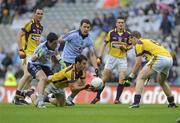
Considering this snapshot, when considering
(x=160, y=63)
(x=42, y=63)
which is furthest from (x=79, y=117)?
(x=160, y=63)

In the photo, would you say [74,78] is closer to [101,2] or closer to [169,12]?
[169,12]

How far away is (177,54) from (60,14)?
824cm

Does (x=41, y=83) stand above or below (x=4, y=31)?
below

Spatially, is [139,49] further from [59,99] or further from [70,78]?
[59,99]

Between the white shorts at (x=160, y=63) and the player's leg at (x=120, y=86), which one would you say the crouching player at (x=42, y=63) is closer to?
the white shorts at (x=160, y=63)

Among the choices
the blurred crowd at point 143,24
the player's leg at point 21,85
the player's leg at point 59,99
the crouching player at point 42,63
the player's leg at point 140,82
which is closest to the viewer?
the crouching player at point 42,63

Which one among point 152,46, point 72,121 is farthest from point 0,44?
point 72,121

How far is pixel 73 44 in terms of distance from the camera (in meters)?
18.7

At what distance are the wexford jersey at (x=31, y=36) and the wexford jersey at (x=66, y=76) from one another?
2.55 meters

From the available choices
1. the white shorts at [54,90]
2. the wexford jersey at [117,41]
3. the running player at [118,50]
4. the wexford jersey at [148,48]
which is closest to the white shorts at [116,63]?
the running player at [118,50]

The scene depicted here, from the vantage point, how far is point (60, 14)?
3378 cm

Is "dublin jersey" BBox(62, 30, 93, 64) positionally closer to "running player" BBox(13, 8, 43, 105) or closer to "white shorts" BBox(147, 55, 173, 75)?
"running player" BBox(13, 8, 43, 105)

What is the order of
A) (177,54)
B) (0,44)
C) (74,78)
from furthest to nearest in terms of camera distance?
(0,44) < (177,54) < (74,78)

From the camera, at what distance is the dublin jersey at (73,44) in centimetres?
1847
